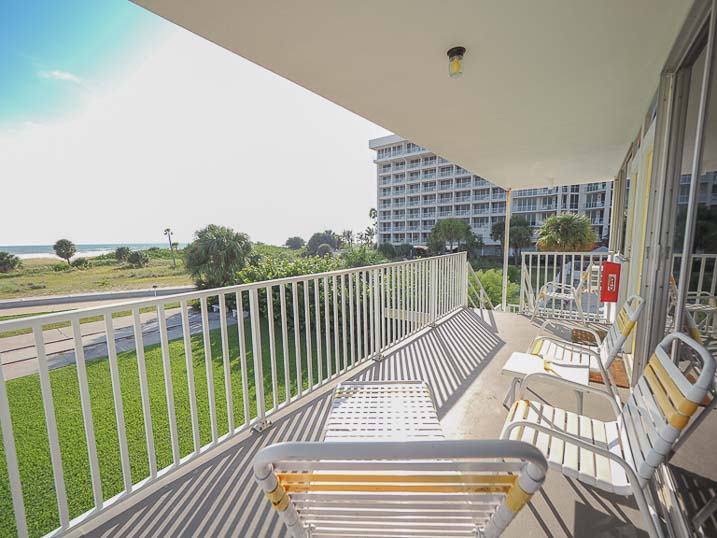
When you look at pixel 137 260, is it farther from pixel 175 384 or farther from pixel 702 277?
pixel 702 277

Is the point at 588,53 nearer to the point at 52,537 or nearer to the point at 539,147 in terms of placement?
the point at 539,147

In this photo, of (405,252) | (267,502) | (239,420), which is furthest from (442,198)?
(267,502)

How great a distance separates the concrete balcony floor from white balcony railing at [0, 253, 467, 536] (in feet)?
0.29

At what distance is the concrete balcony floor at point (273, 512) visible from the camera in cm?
142

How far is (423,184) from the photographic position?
164ft

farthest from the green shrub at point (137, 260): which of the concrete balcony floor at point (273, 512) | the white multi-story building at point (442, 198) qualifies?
the concrete balcony floor at point (273, 512)

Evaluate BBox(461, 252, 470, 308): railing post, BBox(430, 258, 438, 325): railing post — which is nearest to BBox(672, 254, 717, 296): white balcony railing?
BBox(430, 258, 438, 325): railing post

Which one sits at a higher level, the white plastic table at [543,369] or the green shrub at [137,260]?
the white plastic table at [543,369]

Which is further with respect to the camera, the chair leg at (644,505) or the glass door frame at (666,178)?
the glass door frame at (666,178)

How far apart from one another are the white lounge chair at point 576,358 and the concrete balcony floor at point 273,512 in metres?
0.38

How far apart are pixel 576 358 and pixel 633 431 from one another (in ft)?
3.72

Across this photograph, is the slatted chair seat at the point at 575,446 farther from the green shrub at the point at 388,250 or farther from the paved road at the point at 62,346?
the green shrub at the point at 388,250

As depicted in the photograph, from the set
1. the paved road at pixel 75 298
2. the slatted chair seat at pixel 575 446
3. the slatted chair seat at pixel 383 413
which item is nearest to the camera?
the slatted chair seat at pixel 575 446

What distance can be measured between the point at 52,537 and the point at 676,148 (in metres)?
3.78
